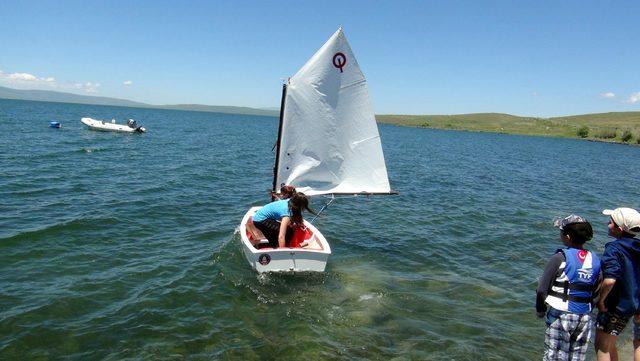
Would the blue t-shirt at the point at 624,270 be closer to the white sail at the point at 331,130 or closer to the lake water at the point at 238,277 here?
the lake water at the point at 238,277

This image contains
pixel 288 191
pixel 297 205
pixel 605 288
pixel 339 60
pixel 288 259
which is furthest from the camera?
pixel 339 60

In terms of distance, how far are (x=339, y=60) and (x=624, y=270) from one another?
10.8m

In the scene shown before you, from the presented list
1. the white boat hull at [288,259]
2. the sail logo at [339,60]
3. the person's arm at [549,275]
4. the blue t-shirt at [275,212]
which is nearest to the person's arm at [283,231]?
the blue t-shirt at [275,212]

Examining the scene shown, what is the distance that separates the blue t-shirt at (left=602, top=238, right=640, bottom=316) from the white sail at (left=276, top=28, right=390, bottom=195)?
9.70m

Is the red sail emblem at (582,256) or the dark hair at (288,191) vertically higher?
the red sail emblem at (582,256)

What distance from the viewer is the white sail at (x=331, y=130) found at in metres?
14.9

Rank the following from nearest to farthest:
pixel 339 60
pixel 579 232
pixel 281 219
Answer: pixel 579 232 → pixel 281 219 → pixel 339 60

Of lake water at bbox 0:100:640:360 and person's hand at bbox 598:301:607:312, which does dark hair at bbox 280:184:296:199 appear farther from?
person's hand at bbox 598:301:607:312

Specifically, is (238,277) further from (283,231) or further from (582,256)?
(582,256)

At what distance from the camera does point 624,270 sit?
6.60m

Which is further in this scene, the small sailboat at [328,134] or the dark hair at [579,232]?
the small sailboat at [328,134]

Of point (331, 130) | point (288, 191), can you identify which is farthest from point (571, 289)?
point (331, 130)

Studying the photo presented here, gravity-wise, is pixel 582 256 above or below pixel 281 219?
above

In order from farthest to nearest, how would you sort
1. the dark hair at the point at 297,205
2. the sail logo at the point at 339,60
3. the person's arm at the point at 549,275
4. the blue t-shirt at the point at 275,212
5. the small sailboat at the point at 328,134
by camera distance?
the small sailboat at the point at 328,134 → the sail logo at the point at 339,60 → the blue t-shirt at the point at 275,212 → the dark hair at the point at 297,205 → the person's arm at the point at 549,275
